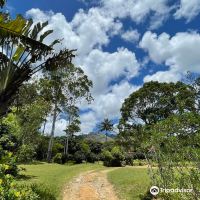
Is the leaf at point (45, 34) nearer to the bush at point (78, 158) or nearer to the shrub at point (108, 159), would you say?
the shrub at point (108, 159)

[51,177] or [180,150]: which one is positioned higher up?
[51,177]

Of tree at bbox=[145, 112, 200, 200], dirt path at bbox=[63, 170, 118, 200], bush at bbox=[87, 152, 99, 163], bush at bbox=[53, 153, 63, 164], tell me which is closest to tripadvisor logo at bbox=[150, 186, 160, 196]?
tree at bbox=[145, 112, 200, 200]

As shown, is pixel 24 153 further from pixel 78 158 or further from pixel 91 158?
pixel 91 158

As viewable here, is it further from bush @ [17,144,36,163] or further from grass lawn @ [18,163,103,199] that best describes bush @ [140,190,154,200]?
bush @ [17,144,36,163]

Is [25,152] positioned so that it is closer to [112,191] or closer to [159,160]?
[112,191]

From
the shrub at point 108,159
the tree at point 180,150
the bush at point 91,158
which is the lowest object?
the tree at point 180,150

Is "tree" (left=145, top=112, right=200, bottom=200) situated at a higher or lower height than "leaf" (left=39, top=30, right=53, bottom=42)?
lower

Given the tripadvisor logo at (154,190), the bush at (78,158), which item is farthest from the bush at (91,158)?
the tripadvisor logo at (154,190)

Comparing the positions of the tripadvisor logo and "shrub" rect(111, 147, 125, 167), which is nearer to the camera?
the tripadvisor logo

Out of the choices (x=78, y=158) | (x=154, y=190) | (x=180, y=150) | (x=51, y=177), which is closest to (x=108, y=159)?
(x=78, y=158)

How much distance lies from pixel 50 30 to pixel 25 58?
1332 mm

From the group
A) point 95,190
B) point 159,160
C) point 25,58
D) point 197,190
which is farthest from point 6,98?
point 95,190

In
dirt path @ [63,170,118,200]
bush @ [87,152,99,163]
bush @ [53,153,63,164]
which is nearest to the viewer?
dirt path @ [63,170,118,200]

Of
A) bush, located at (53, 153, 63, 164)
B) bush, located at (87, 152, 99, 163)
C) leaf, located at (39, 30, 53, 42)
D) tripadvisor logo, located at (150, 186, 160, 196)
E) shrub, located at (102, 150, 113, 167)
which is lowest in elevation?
tripadvisor logo, located at (150, 186, 160, 196)
